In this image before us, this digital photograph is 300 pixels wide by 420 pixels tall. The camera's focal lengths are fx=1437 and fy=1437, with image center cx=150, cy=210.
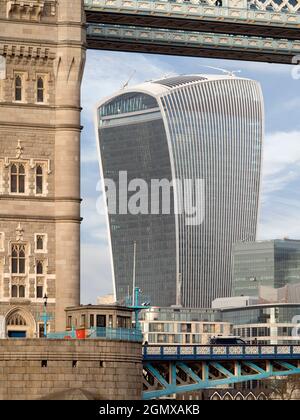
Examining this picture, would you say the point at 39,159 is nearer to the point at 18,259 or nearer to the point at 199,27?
the point at 18,259

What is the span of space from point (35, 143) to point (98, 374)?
1750 centimetres

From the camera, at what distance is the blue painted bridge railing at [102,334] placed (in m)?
86.8

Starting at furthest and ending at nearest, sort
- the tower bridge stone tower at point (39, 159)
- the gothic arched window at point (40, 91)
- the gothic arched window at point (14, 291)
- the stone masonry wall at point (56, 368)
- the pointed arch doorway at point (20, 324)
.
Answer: the gothic arched window at point (40, 91), the tower bridge stone tower at point (39, 159), the gothic arched window at point (14, 291), the pointed arch doorway at point (20, 324), the stone masonry wall at point (56, 368)

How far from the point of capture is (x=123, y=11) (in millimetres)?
97812

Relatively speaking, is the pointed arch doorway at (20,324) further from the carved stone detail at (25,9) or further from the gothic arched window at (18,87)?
the carved stone detail at (25,9)

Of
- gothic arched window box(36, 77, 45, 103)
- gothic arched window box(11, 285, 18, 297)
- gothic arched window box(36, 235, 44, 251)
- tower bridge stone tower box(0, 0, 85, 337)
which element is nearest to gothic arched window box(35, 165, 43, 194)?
tower bridge stone tower box(0, 0, 85, 337)

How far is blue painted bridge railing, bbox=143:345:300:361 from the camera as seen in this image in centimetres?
9762

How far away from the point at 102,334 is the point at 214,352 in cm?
1477

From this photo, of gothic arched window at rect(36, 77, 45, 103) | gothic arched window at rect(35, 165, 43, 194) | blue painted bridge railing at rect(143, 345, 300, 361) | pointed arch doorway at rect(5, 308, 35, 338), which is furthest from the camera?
blue painted bridge railing at rect(143, 345, 300, 361)

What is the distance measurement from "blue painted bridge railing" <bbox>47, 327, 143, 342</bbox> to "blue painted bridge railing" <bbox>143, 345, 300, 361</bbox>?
787 cm

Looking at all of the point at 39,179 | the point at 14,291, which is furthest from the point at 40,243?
the point at 39,179

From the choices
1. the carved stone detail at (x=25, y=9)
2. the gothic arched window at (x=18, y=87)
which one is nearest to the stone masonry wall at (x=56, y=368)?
the gothic arched window at (x=18, y=87)

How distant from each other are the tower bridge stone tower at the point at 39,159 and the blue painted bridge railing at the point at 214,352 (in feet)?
24.5

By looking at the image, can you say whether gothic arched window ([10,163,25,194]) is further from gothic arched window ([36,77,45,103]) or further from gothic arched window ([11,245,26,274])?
gothic arched window ([36,77,45,103])
